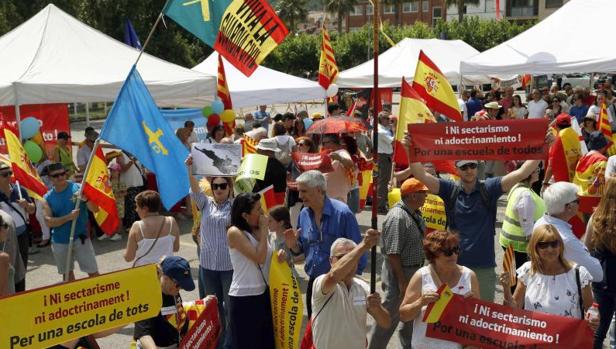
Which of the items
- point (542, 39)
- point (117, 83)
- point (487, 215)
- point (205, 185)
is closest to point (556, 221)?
point (487, 215)

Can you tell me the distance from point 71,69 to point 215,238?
618cm

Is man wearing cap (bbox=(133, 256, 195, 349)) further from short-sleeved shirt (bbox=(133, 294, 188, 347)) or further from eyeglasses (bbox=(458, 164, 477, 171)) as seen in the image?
eyeglasses (bbox=(458, 164, 477, 171))

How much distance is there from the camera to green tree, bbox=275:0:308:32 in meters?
73.1

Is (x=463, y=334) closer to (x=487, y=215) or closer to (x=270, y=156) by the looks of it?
(x=487, y=215)

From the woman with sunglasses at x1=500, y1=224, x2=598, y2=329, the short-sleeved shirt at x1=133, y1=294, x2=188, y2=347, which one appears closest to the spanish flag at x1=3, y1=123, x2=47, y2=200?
the short-sleeved shirt at x1=133, y1=294, x2=188, y2=347

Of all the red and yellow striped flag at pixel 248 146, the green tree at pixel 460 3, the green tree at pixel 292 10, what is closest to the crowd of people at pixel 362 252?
the red and yellow striped flag at pixel 248 146

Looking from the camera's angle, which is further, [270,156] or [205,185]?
[270,156]

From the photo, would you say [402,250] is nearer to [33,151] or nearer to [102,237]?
[102,237]

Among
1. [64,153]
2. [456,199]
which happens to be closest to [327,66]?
[64,153]

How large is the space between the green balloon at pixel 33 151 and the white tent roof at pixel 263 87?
16.2ft

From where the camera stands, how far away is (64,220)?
279 inches

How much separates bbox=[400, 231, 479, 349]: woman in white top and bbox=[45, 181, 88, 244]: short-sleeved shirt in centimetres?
415

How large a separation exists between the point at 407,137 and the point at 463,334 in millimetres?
1612

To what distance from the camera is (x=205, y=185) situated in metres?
7.00
